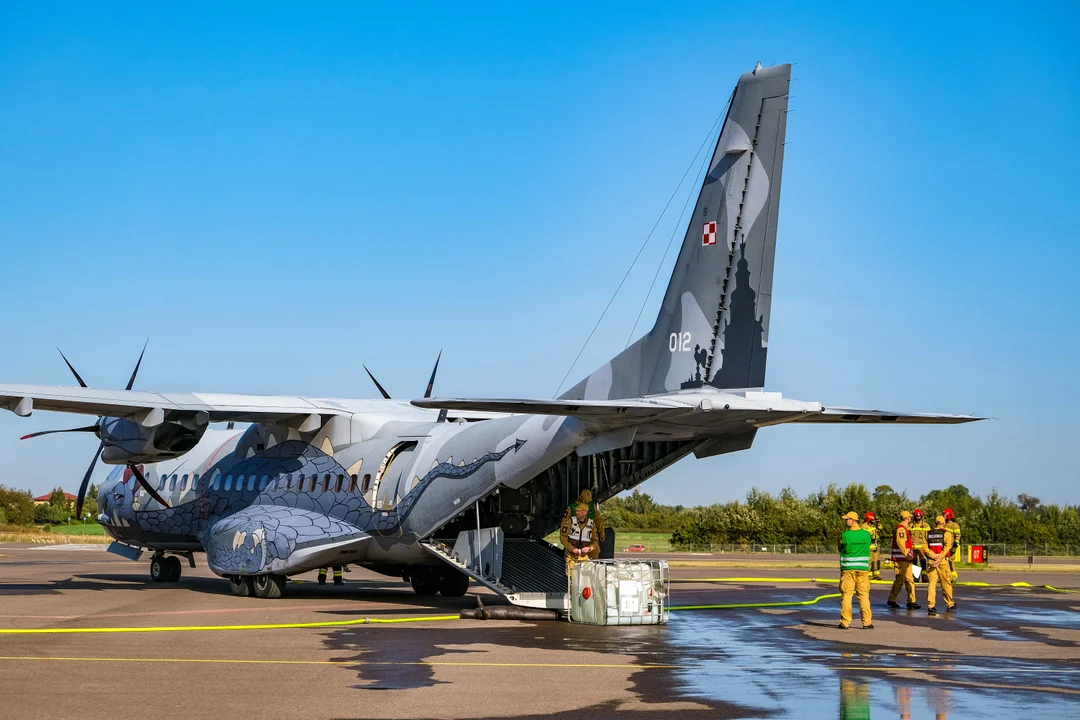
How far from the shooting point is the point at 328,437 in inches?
918

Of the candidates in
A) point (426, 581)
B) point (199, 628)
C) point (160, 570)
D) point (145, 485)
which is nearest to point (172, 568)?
point (160, 570)

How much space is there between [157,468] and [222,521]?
485 centimetres

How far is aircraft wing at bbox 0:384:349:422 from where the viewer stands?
779 inches

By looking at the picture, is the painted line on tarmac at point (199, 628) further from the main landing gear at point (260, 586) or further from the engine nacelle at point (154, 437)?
the engine nacelle at point (154, 437)

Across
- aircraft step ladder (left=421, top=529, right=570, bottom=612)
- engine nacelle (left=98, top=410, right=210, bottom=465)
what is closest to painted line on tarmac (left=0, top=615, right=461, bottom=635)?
aircraft step ladder (left=421, top=529, right=570, bottom=612)

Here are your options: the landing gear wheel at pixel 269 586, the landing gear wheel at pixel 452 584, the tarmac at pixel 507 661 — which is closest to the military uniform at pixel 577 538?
the tarmac at pixel 507 661

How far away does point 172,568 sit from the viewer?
89.9 ft

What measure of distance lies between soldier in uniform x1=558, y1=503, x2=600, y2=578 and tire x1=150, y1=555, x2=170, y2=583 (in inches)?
494

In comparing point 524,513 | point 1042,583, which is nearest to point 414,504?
point 524,513

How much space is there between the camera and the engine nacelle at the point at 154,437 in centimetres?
2170

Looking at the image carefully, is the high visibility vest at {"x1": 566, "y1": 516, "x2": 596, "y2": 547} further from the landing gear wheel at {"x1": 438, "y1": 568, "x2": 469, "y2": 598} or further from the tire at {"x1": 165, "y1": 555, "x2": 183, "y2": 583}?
the tire at {"x1": 165, "y1": 555, "x2": 183, "y2": 583}

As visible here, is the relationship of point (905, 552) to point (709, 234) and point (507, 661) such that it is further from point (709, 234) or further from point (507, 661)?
point (507, 661)

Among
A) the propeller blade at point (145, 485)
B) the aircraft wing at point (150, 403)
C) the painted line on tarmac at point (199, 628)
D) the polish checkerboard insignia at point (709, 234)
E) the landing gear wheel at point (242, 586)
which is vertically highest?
the polish checkerboard insignia at point (709, 234)

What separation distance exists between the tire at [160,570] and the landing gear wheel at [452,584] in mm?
7512
